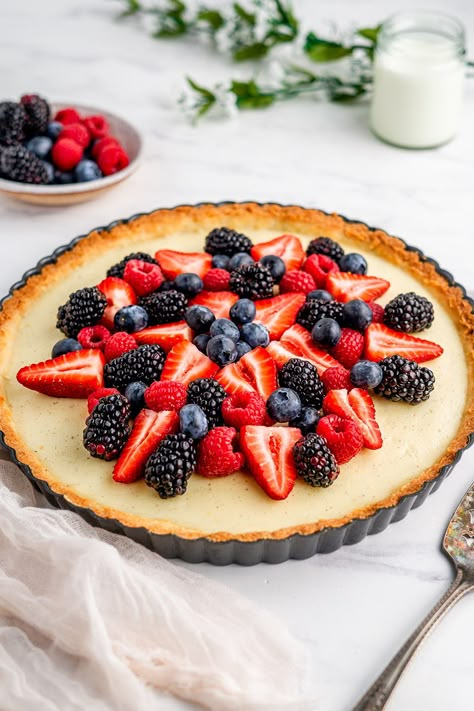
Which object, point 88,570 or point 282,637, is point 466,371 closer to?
point 282,637

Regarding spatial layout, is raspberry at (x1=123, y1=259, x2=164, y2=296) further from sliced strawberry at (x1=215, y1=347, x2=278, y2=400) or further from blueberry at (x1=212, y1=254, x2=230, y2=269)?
sliced strawberry at (x1=215, y1=347, x2=278, y2=400)

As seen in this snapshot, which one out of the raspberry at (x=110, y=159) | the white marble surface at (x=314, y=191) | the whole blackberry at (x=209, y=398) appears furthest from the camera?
the raspberry at (x=110, y=159)

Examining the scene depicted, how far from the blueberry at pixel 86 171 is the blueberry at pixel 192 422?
1387 mm

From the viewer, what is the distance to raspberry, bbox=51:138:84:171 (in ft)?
10.3

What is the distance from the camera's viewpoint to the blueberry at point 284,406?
2.15 m

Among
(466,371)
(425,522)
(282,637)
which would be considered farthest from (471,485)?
(282,637)

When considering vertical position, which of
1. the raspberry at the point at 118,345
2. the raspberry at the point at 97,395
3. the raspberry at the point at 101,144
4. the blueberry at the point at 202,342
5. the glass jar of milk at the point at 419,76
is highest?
the glass jar of milk at the point at 419,76

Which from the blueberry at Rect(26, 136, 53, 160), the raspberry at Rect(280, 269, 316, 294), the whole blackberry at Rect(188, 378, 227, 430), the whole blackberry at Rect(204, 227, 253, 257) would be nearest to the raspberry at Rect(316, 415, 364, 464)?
the whole blackberry at Rect(188, 378, 227, 430)

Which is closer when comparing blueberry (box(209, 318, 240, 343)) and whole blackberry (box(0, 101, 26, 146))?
blueberry (box(209, 318, 240, 343))

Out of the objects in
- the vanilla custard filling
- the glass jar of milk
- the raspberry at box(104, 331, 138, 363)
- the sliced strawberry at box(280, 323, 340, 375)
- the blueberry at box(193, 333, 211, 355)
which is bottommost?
Result: the vanilla custard filling

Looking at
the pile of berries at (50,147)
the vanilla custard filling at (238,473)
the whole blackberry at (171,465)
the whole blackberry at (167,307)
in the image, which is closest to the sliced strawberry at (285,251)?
the whole blackberry at (167,307)

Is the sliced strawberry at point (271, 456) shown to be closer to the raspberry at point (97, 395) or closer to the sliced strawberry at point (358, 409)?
the sliced strawberry at point (358, 409)

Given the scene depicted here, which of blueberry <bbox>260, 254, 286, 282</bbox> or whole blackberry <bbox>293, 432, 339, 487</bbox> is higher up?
blueberry <bbox>260, 254, 286, 282</bbox>

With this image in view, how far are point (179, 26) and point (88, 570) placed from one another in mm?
3116
